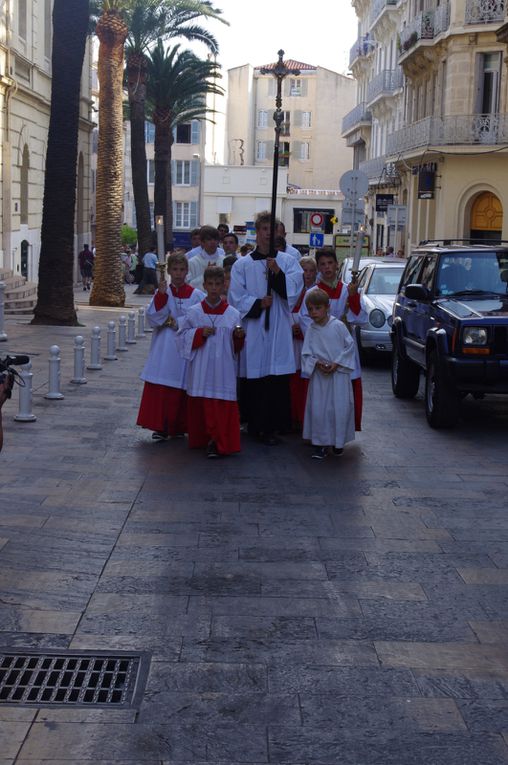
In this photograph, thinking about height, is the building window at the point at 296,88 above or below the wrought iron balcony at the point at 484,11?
above

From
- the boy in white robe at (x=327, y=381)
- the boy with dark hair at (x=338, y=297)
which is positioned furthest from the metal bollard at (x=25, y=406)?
the boy in white robe at (x=327, y=381)

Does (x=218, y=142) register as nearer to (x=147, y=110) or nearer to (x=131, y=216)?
(x=131, y=216)

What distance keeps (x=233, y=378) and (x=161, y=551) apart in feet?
11.6

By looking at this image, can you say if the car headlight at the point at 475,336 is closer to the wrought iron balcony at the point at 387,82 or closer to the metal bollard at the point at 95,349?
the metal bollard at the point at 95,349

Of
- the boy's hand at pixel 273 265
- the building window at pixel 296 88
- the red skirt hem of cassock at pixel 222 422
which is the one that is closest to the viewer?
the red skirt hem of cassock at pixel 222 422

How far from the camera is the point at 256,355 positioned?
11.5 meters

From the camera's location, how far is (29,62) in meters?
35.5

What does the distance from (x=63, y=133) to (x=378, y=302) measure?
23.7ft

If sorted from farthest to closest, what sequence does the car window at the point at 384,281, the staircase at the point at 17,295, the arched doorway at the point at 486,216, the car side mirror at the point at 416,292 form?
1. the arched doorway at the point at 486,216
2. the staircase at the point at 17,295
3. the car window at the point at 384,281
4. the car side mirror at the point at 416,292

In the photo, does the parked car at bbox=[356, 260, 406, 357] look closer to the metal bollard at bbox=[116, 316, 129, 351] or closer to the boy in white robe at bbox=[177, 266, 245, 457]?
the metal bollard at bbox=[116, 316, 129, 351]

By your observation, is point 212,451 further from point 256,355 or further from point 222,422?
point 256,355

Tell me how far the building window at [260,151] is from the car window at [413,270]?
290 ft

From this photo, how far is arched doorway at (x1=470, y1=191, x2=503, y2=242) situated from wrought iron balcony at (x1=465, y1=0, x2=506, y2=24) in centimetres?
567

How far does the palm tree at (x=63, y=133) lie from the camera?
23234 millimetres
